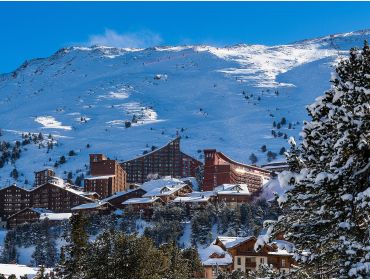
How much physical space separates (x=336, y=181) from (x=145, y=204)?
103 metres

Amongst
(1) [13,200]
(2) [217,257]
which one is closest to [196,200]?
(1) [13,200]

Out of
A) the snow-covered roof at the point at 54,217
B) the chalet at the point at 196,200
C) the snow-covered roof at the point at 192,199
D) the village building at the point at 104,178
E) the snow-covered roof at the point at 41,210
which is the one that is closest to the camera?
the chalet at the point at 196,200

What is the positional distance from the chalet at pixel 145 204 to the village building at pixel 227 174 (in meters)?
23.7

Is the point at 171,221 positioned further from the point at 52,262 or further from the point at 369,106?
the point at 369,106

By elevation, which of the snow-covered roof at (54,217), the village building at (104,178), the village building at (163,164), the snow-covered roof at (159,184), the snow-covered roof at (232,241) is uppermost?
the village building at (163,164)

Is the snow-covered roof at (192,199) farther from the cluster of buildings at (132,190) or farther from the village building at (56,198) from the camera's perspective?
the village building at (56,198)

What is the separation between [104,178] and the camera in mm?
143625

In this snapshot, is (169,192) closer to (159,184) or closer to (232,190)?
(159,184)

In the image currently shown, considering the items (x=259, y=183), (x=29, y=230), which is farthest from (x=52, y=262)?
(x=259, y=183)

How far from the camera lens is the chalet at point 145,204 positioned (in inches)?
4451

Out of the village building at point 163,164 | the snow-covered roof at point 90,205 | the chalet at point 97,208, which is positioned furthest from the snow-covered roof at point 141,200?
the village building at point 163,164

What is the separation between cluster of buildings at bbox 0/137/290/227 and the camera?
118m

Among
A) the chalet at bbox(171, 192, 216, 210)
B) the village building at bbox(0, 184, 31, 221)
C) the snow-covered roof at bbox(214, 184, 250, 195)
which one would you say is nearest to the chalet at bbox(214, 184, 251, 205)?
the snow-covered roof at bbox(214, 184, 250, 195)

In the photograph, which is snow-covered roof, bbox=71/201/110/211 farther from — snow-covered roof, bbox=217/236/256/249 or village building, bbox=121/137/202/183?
village building, bbox=121/137/202/183
